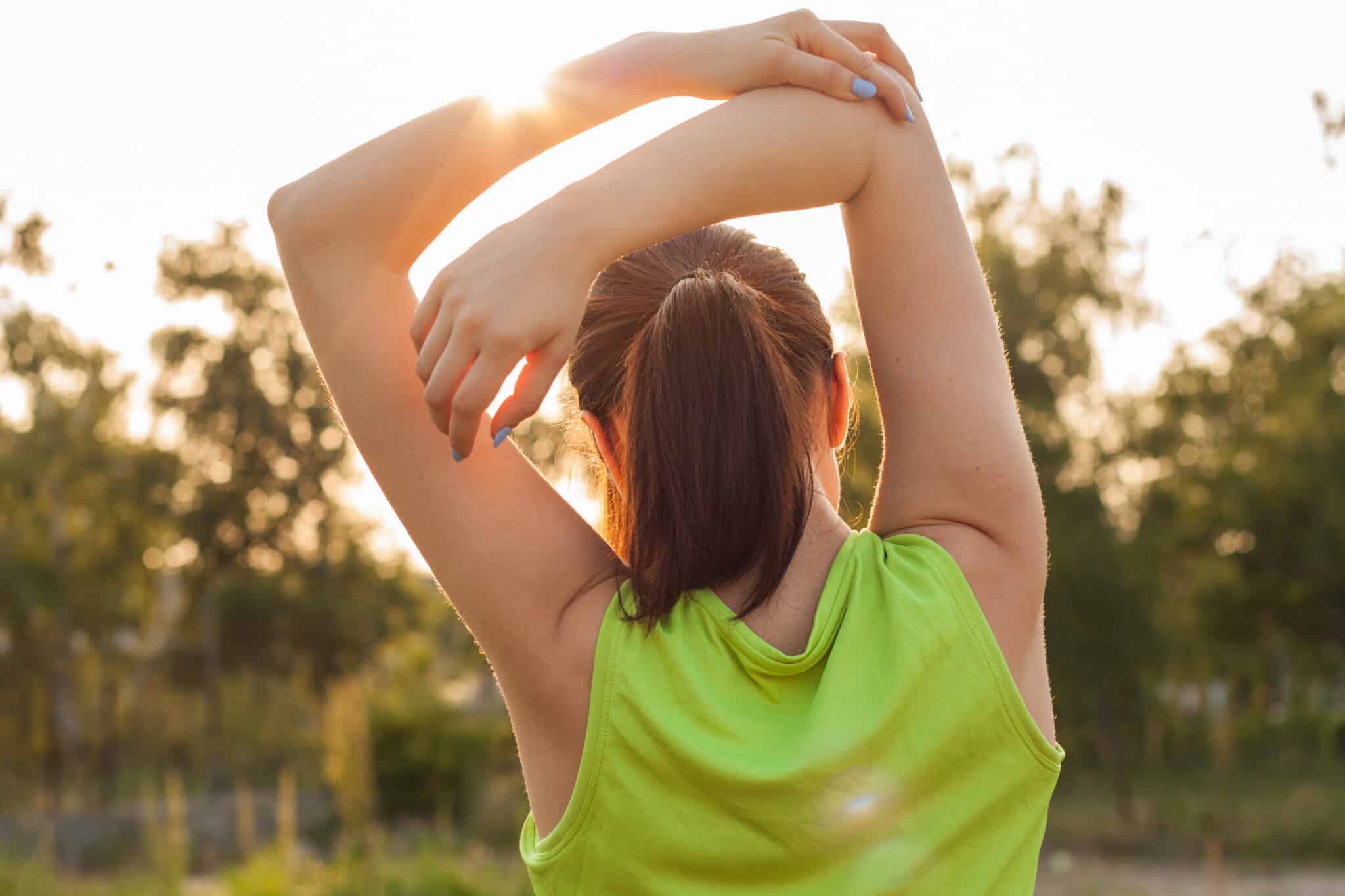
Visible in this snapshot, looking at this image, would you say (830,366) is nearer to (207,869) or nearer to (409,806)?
(207,869)

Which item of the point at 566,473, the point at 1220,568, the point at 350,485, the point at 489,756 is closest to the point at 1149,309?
the point at 1220,568

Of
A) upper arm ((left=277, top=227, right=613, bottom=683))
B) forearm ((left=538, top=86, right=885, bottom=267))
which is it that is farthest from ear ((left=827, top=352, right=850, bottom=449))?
upper arm ((left=277, top=227, right=613, bottom=683))

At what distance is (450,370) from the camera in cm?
98

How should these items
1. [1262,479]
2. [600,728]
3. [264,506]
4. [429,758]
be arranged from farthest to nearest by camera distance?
[264,506]
[1262,479]
[429,758]
[600,728]

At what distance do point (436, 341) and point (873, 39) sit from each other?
1.86 feet

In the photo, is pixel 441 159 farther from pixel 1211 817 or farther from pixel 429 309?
pixel 1211 817

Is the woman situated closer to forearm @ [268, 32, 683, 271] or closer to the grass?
forearm @ [268, 32, 683, 271]

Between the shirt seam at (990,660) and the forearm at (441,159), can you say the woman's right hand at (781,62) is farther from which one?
the shirt seam at (990,660)

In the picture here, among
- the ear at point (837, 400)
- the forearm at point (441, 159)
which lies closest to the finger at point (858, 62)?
the forearm at point (441, 159)

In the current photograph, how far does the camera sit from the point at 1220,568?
19.0 m

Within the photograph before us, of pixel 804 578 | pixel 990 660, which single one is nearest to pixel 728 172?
pixel 804 578

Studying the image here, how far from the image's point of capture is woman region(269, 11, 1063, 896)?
1.07m

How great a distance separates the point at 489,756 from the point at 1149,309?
11.8 m

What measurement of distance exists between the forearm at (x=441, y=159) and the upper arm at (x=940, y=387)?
242 millimetres
